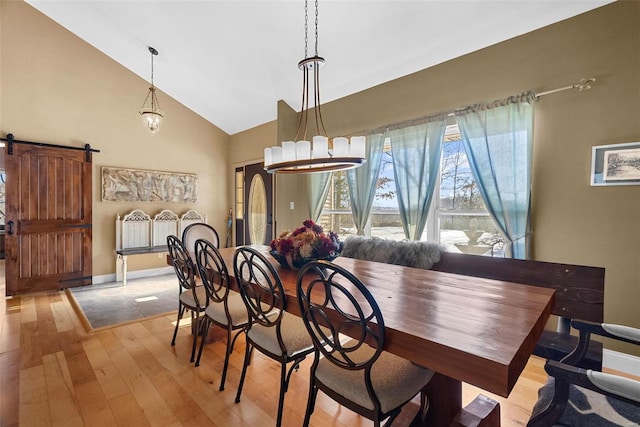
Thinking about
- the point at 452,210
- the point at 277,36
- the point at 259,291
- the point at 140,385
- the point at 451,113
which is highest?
the point at 277,36

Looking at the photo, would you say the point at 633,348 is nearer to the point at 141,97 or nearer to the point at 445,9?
the point at 445,9

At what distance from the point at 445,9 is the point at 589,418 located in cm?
283

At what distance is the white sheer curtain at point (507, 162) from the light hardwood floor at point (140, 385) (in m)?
1.11

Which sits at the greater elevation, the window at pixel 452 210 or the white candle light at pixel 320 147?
the white candle light at pixel 320 147

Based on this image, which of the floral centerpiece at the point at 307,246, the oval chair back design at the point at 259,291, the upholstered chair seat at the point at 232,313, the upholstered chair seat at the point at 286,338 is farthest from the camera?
the upholstered chair seat at the point at 232,313

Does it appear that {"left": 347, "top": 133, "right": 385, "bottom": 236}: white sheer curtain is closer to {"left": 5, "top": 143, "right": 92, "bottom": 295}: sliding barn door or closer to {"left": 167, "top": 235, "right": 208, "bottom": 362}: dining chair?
{"left": 167, "top": 235, "right": 208, "bottom": 362}: dining chair

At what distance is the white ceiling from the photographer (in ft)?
8.14

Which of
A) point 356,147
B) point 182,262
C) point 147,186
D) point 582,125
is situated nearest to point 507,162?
point 582,125

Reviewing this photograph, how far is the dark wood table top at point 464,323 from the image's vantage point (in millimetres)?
867

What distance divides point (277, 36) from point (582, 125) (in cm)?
298

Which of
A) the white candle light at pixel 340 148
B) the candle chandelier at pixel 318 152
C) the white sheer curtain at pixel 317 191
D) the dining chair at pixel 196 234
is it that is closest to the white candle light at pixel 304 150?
the candle chandelier at pixel 318 152

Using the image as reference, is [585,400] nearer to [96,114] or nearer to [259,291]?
[259,291]

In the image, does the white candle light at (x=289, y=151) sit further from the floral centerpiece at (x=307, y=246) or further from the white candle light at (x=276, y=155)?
the floral centerpiece at (x=307, y=246)

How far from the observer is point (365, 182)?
12.0ft
